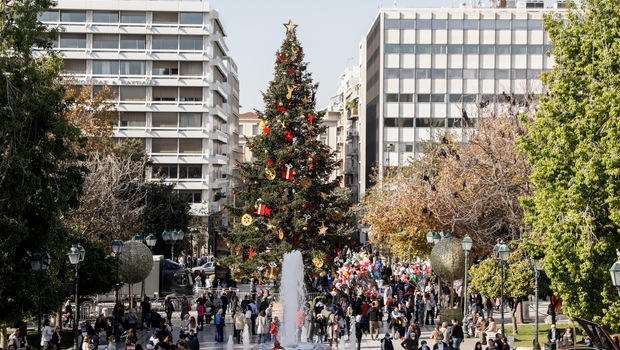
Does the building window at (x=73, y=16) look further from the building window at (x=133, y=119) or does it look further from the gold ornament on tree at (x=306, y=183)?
the gold ornament on tree at (x=306, y=183)

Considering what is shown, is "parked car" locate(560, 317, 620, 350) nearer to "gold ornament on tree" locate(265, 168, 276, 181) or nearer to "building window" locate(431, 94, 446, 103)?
"gold ornament on tree" locate(265, 168, 276, 181)

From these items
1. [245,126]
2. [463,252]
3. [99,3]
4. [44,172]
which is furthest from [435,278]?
[245,126]

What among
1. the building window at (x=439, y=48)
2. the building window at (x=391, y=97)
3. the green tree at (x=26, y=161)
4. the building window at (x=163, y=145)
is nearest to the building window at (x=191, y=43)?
the building window at (x=163, y=145)

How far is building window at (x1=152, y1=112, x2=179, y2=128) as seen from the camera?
2950 inches

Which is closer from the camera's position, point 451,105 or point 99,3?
point 99,3

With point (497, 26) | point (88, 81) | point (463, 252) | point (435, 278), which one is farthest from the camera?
point (497, 26)

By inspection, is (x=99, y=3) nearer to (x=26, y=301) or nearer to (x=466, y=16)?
(x=466, y=16)

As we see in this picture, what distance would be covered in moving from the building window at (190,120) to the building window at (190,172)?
3.39 metres

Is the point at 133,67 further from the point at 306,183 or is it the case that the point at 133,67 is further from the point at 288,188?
the point at 306,183

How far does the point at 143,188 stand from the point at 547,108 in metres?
37.1

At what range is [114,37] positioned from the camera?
7419cm

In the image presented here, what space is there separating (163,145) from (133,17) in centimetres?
1066

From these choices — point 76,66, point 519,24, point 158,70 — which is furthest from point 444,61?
point 76,66

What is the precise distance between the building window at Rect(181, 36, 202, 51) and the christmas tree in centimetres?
3399
